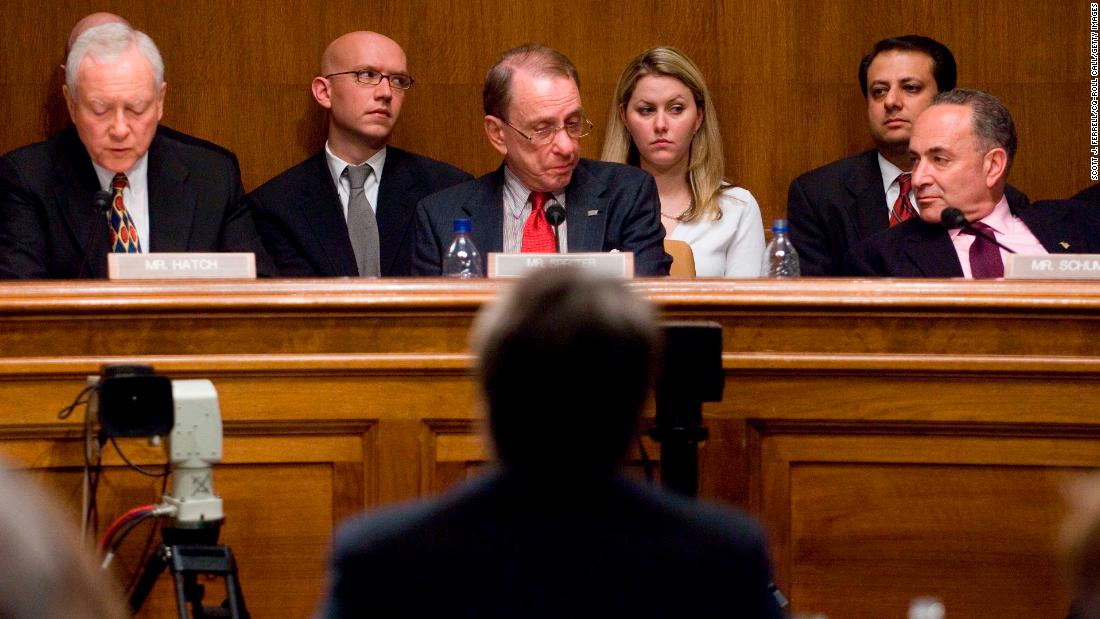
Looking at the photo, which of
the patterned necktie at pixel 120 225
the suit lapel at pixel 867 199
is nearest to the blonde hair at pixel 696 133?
the suit lapel at pixel 867 199

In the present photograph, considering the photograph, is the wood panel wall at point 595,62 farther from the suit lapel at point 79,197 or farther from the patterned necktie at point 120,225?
the patterned necktie at point 120,225

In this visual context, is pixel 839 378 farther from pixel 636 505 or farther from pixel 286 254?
pixel 286 254

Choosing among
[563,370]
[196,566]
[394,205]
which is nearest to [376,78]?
[394,205]

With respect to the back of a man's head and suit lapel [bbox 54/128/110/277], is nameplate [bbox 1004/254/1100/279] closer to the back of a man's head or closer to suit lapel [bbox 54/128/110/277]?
the back of a man's head

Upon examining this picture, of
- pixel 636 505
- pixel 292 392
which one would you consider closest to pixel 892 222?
pixel 292 392

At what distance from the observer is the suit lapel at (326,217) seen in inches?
168

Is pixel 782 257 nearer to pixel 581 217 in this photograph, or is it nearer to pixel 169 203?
pixel 581 217

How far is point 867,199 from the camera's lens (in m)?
4.45

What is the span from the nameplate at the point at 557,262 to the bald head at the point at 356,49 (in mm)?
1752

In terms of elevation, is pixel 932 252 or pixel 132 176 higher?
pixel 132 176

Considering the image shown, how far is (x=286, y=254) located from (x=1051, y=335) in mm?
2295

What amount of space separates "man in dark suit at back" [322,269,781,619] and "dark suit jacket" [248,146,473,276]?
2.99 metres

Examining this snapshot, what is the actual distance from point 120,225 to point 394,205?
3.19 ft

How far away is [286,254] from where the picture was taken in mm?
4273
